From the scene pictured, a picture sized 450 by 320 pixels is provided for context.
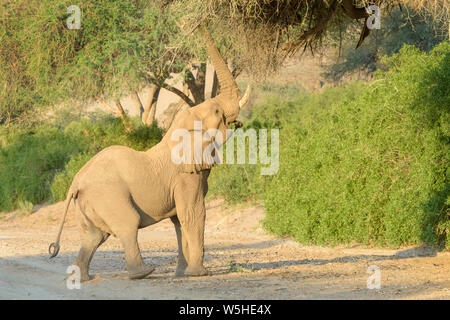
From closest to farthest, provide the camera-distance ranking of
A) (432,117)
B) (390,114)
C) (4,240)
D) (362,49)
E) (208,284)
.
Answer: (208,284) → (432,117) → (390,114) → (4,240) → (362,49)

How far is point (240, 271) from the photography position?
9695 mm

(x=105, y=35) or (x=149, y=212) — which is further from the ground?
(x=105, y=35)

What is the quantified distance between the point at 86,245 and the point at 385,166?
5.25 meters

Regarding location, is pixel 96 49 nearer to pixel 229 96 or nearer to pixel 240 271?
pixel 229 96

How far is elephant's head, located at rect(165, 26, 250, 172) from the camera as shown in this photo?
30.1 feet

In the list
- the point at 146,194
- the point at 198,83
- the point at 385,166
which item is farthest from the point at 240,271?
the point at 198,83

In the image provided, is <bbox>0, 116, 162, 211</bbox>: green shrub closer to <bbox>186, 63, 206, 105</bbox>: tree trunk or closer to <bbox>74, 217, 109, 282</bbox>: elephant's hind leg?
<bbox>186, 63, 206, 105</bbox>: tree trunk

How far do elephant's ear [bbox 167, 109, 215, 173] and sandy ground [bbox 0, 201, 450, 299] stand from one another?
1.40 meters

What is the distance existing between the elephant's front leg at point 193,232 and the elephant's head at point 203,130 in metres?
0.50

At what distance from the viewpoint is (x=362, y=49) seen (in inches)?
1185

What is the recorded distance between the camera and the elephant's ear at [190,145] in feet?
30.1
